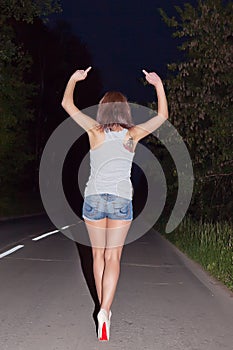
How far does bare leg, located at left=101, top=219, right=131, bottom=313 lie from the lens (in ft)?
15.7

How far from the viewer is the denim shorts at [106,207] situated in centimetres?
469

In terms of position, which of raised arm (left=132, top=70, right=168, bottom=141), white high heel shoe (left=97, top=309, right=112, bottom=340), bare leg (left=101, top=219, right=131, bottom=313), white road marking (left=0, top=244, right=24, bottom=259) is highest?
raised arm (left=132, top=70, right=168, bottom=141)

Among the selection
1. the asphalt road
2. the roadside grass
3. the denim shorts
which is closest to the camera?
the denim shorts

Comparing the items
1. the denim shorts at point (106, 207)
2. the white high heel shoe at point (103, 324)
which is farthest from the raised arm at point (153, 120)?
the white high heel shoe at point (103, 324)

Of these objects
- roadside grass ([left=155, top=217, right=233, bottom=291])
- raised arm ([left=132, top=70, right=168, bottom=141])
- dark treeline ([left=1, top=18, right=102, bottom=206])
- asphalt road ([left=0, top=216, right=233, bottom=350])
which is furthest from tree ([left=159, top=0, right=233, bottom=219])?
dark treeline ([left=1, top=18, right=102, bottom=206])

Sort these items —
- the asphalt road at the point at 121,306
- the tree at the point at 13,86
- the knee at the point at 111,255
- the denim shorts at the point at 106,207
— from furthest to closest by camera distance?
the tree at the point at 13,86
the asphalt road at the point at 121,306
the knee at the point at 111,255
the denim shorts at the point at 106,207

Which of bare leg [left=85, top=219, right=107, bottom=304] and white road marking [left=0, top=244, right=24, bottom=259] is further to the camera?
white road marking [left=0, top=244, right=24, bottom=259]

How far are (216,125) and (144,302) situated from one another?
20.9ft

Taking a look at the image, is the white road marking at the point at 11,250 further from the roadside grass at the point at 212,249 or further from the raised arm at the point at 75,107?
the raised arm at the point at 75,107

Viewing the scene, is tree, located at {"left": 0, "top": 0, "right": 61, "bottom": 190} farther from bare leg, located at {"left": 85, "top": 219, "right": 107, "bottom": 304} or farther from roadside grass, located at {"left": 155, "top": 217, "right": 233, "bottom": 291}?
bare leg, located at {"left": 85, "top": 219, "right": 107, "bottom": 304}

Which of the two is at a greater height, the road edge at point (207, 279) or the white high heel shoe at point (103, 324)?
the white high heel shoe at point (103, 324)

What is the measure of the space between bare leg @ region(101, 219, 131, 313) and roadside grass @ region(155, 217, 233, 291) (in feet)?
12.1

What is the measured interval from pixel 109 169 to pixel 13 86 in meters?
33.4

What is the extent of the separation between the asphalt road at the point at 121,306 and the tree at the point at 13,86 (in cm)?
1171
